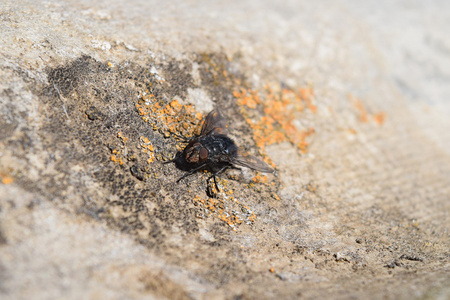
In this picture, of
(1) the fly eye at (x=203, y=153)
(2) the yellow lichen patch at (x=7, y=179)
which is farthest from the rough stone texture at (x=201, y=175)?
(1) the fly eye at (x=203, y=153)

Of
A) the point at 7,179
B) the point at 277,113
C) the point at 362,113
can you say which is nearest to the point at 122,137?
the point at 7,179

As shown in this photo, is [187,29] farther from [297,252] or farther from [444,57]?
[444,57]

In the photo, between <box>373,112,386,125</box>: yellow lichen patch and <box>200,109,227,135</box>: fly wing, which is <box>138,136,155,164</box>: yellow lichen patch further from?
<box>373,112,386,125</box>: yellow lichen patch

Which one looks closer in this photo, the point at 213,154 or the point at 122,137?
the point at 122,137

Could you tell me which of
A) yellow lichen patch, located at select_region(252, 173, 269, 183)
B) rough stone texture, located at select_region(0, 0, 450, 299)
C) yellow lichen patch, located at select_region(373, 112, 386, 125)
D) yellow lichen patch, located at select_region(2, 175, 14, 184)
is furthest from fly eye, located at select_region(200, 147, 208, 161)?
yellow lichen patch, located at select_region(373, 112, 386, 125)

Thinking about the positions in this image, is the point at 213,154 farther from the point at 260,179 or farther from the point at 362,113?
the point at 362,113

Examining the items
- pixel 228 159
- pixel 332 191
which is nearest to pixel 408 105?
pixel 332 191

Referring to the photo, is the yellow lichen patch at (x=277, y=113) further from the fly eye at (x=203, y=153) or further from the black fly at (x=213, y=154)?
the fly eye at (x=203, y=153)
